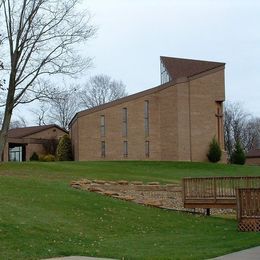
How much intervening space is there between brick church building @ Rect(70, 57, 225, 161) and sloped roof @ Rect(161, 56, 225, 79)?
184 centimetres

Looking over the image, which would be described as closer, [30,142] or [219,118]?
[219,118]

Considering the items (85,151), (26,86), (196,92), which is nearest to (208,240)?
(26,86)

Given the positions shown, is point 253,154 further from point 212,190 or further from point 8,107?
point 212,190

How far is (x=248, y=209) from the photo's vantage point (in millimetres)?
19562

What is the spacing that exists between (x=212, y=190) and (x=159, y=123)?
3689 centimetres

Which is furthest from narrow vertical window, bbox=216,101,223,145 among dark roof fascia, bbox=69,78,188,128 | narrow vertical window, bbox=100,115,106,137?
narrow vertical window, bbox=100,115,106,137

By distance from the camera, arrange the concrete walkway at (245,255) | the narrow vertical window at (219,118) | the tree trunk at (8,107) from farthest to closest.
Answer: the narrow vertical window at (219,118) → the tree trunk at (8,107) → the concrete walkway at (245,255)

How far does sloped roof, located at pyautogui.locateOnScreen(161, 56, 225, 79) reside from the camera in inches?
2616

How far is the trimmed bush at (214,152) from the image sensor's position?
61.9 metres

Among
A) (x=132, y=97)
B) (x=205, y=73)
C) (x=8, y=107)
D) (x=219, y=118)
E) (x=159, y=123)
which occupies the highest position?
(x=205, y=73)

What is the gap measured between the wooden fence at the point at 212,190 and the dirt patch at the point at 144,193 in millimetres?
830

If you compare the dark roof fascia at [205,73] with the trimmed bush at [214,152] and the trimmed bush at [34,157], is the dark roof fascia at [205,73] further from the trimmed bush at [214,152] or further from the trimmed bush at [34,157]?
the trimmed bush at [34,157]

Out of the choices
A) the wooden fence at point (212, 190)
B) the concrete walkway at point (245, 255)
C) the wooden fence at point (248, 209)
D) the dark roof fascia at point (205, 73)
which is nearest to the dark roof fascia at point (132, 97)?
the dark roof fascia at point (205, 73)

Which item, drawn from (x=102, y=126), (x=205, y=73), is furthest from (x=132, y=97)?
(x=205, y=73)
